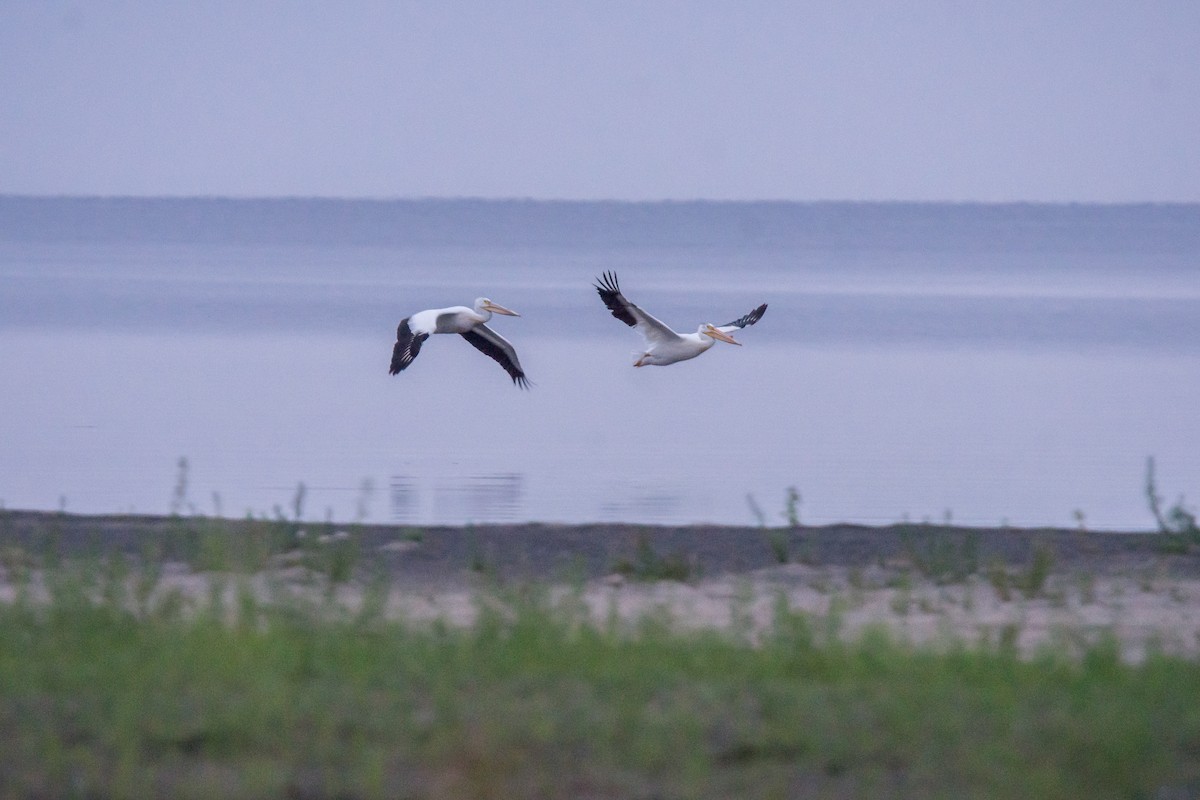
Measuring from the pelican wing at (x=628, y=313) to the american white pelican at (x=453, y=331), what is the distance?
73 centimetres

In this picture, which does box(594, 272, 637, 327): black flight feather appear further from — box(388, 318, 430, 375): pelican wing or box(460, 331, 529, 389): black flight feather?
box(460, 331, 529, 389): black flight feather

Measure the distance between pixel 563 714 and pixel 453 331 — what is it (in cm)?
980

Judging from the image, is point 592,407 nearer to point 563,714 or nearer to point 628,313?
point 628,313

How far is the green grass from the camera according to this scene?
476cm

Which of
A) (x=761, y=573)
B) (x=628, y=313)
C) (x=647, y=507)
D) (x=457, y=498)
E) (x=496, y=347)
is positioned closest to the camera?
(x=761, y=573)

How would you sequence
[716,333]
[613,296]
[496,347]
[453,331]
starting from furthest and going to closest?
[496,347] < [453,331] < [716,333] < [613,296]

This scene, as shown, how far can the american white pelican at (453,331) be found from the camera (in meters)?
13.6

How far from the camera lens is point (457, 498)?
42.9 ft

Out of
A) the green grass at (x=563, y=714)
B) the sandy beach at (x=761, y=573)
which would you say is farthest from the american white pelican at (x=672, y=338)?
the green grass at (x=563, y=714)

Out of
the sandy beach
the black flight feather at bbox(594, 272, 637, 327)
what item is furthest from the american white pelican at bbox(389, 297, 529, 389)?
the sandy beach

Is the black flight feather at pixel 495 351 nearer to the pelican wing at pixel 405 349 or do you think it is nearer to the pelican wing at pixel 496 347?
the pelican wing at pixel 496 347

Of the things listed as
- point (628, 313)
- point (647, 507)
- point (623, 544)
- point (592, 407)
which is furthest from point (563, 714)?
point (592, 407)

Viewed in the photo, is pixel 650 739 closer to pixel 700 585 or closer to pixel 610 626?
pixel 610 626

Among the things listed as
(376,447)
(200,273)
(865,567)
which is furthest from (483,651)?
(200,273)
